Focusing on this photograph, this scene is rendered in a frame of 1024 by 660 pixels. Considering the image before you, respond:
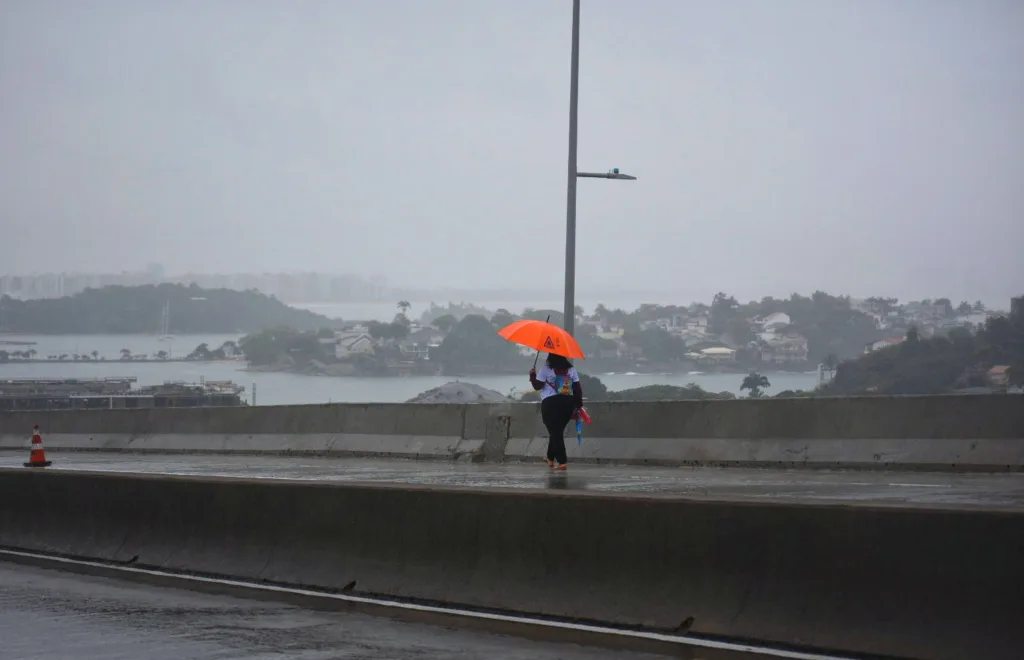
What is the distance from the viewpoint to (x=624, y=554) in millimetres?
9000

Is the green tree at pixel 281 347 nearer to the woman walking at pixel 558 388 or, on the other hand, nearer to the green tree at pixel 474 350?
the green tree at pixel 474 350

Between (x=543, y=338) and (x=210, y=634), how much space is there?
9.15 meters

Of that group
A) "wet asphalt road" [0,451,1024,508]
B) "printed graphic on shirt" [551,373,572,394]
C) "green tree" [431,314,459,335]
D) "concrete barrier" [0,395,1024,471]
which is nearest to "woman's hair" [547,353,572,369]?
"printed graphic on shirt" [551,373,572,394]

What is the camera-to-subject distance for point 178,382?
3875 cm

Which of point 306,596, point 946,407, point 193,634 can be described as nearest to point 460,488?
point 306,596

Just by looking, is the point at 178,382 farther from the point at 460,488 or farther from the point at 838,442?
the point at 460,488

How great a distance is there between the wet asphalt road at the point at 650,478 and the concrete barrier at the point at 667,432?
1.38 feet

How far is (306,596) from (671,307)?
2896 centimetres

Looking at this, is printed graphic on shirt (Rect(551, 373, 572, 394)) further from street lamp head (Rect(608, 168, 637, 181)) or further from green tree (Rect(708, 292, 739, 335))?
green tree (Rect(708, 292, 739, 335))

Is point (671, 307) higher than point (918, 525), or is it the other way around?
point (671, 307)

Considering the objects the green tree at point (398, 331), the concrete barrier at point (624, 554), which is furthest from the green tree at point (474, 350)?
the concrete barrier at point (624, 554)

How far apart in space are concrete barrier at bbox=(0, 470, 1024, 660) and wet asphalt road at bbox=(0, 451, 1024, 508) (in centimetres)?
320

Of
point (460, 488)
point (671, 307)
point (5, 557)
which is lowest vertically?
point (5, 557)

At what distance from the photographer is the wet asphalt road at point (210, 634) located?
27.9 feet
